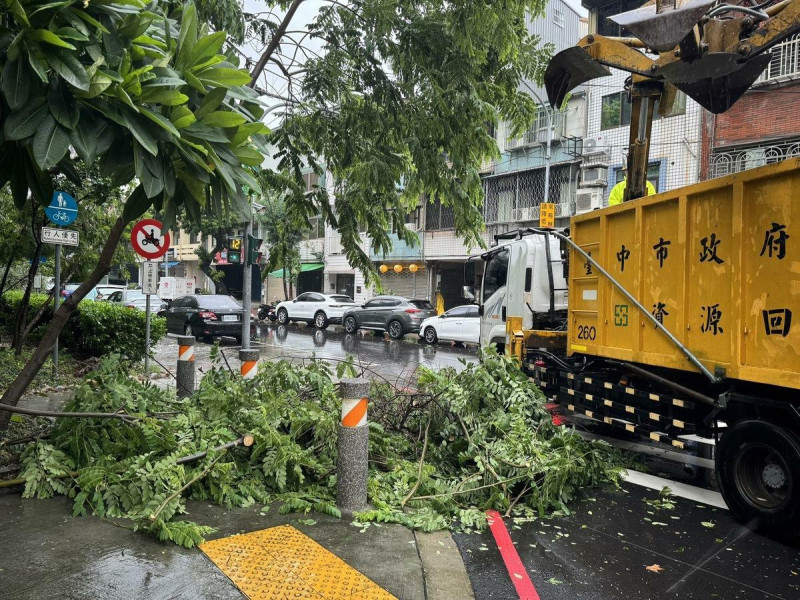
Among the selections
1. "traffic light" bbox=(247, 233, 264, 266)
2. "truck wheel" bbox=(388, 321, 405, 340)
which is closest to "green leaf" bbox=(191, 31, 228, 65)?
"traffic light" bbox=(247, 233, 264, 266)

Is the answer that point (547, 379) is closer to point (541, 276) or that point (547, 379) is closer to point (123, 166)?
point (541, 276)

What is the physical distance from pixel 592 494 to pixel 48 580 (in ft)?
13.8

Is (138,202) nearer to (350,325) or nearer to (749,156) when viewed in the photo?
(749,156)

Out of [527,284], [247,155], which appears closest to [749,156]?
[527,284]

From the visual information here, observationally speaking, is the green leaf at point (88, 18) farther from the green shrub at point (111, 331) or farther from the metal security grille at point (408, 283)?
the metal security grille at point (408, 283)

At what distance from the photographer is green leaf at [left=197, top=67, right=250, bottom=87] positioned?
122 inches

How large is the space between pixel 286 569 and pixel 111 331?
419 inches

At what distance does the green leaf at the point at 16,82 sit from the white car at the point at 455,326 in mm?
16763

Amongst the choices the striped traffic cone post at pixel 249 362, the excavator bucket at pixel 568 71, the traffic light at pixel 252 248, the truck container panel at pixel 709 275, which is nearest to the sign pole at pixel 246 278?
the traffic light at pixel 252 248

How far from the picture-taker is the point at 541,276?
9164 millimetres

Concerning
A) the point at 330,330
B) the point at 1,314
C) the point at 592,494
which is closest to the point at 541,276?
the point at 592,494

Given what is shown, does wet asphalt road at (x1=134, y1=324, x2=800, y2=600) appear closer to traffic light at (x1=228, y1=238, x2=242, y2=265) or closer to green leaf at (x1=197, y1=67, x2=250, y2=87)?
green leaf at (x1=197, y1=67, x2=250, y2=87)

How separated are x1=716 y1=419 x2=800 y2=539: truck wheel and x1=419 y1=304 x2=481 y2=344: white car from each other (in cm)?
1396

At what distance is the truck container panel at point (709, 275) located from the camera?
427 cm
